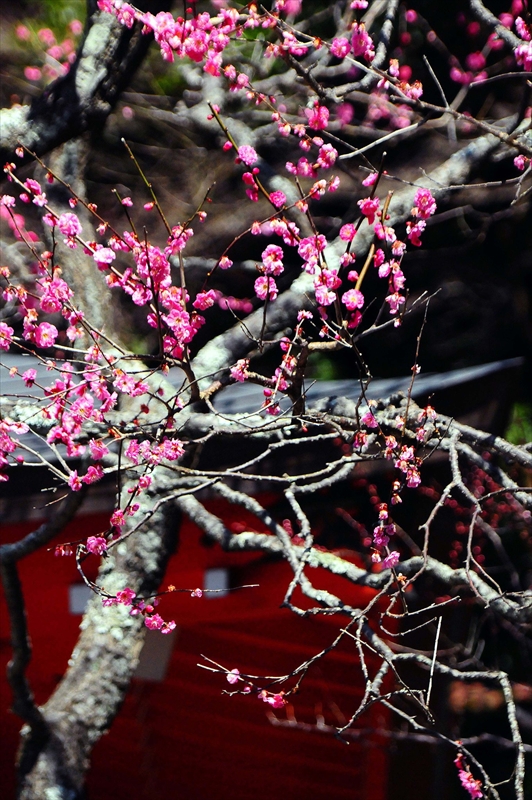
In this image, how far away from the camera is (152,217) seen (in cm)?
750

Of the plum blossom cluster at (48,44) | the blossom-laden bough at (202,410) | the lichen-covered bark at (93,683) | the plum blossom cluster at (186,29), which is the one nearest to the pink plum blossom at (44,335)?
the blossom-laden bough at (202,410)

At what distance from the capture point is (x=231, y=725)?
4.71 meters

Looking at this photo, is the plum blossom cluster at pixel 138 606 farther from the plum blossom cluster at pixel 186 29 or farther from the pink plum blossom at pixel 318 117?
the plum blossom cluster at pixel 186 29

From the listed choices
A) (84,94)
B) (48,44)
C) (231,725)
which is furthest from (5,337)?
(48,44)

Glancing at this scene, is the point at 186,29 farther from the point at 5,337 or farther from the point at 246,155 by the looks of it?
the point at 5,337

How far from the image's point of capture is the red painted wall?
4.63m

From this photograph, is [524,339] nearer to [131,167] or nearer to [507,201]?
[507,201]

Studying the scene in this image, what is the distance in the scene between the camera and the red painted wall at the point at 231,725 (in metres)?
4.63

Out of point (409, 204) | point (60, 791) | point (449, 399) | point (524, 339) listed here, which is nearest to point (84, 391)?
point (60, 791)

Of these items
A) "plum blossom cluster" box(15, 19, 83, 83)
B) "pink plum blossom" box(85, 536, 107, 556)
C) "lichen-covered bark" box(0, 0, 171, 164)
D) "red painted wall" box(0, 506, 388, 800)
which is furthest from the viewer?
"plum blossom cluster" box(15, 19, 83, 83)

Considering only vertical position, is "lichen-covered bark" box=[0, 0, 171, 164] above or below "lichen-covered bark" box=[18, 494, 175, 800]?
above

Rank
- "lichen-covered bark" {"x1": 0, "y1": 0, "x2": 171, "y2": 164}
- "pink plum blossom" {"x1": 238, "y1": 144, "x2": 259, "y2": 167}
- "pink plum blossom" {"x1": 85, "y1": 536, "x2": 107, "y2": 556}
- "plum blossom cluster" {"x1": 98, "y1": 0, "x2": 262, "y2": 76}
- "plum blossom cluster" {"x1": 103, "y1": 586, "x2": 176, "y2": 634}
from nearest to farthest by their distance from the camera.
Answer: "pink plum blossom" {"x1": 85, "y1": 536, "x2": 107, "y2": 556} → "plum blossom cluster" {"x1": 103, "y1": 586, "x2": 176, "y2": 634} → "pink plum blossom" {"x1": 238, "y1": 144, "x2": 259, "y2": 167} → "plum blossom cluster" {"x1": 98, "y1": 0, "x2": 262, "y2": 76} → "lichen-covered bark" {"x1": 0, "y1": 0, "x2": 171, "y2": 164}

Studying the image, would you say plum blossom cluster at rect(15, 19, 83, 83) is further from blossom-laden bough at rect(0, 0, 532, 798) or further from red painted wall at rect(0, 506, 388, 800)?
red painted wall at rect(0, 506, 388, 800)

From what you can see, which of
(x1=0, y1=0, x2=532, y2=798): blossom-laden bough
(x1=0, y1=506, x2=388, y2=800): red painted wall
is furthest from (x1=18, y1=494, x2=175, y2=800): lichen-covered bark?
(x1=0, y1=506, x2=388, y2=800): red painted wall
